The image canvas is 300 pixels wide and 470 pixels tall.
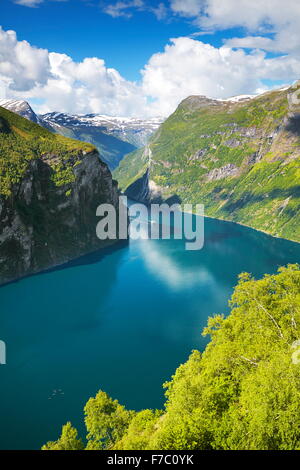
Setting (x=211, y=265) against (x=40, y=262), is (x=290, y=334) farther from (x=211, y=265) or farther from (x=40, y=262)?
(x=40, y=262)

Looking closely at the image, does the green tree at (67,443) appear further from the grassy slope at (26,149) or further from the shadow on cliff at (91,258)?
the grassy slope at (26,149)

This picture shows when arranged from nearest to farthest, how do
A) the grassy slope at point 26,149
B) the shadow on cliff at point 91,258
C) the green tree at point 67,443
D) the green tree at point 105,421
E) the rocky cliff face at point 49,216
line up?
the green tree at point 67,443
the green tree at point 105,421
the rocky cliff face at point 49,216
the shadow on cliff at point 91,258
the grassy slope at point 26,149

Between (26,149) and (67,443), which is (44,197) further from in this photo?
(67,443)

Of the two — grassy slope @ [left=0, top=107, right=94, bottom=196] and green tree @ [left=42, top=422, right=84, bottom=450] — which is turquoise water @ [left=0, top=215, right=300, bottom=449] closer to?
green tree @ [left=42, top=422, right=84, bottom=450]

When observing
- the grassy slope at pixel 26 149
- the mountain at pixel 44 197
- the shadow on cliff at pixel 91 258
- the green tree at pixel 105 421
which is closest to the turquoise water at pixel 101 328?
the shadow on cliff at pixel 91 258

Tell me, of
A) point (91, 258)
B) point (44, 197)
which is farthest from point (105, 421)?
point (44, 197)

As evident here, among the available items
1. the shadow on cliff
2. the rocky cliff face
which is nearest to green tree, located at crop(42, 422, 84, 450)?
the shadow on cliff
